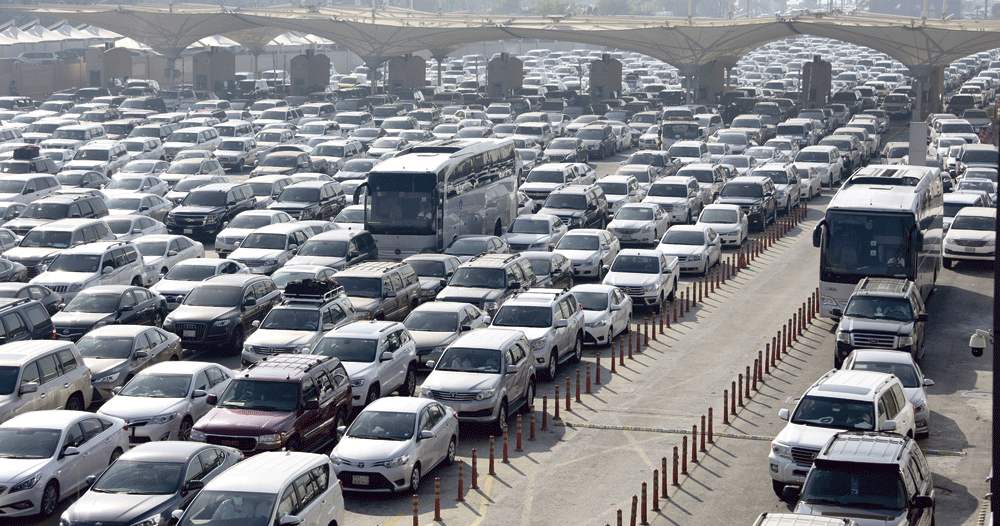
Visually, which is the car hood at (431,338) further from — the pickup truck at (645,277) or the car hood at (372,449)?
the pickup truck at (645,277)

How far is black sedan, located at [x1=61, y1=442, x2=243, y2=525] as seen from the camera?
1569 centimetres

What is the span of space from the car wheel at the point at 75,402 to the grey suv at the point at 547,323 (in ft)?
26.8

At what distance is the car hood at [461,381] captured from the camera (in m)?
21.4

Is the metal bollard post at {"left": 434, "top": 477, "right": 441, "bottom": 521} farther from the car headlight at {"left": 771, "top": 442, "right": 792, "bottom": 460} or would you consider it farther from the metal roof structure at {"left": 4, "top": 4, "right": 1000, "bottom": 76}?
the metal roof structure at {"left": 4, "top": 4, "right": 1000, "bottom": 76}

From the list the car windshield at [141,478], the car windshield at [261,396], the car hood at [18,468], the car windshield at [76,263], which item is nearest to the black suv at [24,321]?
the car windshield at [76,263]

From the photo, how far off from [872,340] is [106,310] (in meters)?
15.7

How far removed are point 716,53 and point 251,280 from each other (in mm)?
66840

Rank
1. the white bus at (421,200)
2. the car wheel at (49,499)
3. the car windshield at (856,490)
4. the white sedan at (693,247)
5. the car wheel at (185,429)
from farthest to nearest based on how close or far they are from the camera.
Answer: the white sedan at (693,247), the white bus at (421,200), the car wheel at (185,429), the car wheel at (49,499), the car windshield at (856,490)

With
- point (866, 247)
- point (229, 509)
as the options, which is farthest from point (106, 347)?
point (866, 247)

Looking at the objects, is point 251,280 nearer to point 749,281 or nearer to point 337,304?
point 337,304

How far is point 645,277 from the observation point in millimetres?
31641

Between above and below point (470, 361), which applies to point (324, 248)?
above

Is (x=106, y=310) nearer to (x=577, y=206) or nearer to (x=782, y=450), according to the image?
(x=782, y=450)

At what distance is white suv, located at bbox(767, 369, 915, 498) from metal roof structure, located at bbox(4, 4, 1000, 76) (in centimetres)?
6740
